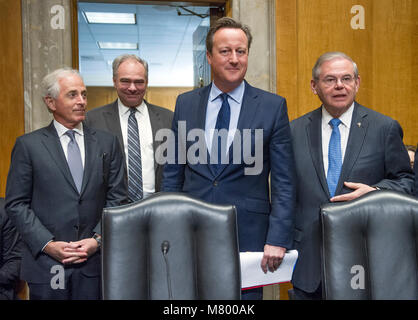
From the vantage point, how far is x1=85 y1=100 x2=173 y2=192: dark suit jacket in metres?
2.49

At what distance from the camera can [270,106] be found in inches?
74.1

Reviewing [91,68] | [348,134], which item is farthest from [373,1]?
[91,68]

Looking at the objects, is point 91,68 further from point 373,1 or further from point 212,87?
point 212,87

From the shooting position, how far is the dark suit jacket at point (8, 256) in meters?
2.38

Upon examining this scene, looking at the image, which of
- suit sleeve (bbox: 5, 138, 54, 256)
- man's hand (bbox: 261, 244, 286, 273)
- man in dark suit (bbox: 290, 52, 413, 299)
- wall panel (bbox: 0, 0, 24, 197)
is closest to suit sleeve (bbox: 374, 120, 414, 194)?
man in dark suit (bbox: 290, 52, 413, 299)

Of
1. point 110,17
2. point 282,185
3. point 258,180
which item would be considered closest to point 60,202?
point 258,180

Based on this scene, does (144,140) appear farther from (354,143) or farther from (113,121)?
(354,143)

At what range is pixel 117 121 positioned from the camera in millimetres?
2539

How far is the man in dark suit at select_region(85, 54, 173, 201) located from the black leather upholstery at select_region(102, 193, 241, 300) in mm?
1076

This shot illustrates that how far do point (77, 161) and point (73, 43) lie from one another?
144 cm

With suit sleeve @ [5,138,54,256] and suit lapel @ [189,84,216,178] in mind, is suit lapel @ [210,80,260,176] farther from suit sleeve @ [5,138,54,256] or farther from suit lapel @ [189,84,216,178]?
suit sleeve @ [5,138,54,256]

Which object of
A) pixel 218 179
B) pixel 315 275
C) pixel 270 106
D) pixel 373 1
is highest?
pixel 373 1

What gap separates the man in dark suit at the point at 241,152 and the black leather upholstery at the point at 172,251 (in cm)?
46
